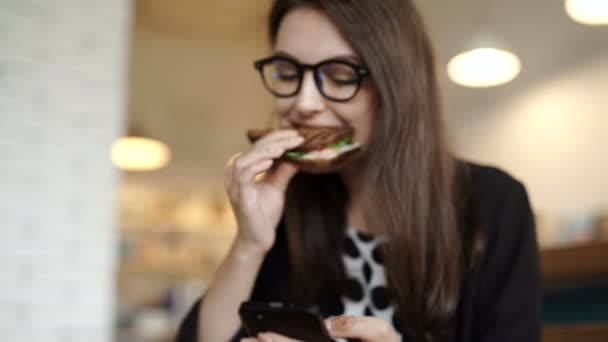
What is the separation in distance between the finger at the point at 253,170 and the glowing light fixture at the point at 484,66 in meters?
3.20

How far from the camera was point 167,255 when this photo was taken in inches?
257

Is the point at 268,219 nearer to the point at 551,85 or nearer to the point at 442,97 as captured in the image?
the point at 442,97

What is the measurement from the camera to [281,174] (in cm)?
129

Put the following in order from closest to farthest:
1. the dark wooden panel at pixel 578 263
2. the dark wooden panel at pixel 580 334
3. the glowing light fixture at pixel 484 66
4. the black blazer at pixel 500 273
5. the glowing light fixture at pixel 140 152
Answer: the black blazer at pixel 500 273, the dark wooden panel at pixel 580 334, the dark wooden panel at pixel 578 263, the glowing light fixture at pixel 484 66, the glowing light fixture at pixel 140 152

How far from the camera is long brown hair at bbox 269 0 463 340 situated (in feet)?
3.87

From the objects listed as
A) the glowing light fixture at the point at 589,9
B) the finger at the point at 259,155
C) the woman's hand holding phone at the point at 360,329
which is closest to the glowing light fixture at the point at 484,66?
the glowing light fixture at the point at 589,9

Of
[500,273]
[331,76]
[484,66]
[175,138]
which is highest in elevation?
[484,66]

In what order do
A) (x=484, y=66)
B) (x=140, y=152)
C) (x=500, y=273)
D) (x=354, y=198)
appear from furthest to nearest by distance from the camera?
(x=140, y=152) < (x=484, y=66) < (x=354, y=198) < (x=500, y=273)

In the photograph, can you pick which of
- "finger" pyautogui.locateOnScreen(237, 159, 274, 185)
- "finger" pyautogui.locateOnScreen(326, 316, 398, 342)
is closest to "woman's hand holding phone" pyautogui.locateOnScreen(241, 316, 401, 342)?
"finger" pyautogui.locateOnScreen(326, 316, 398, 342)

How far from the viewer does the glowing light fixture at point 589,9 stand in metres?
3.33

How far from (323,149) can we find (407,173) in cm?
16

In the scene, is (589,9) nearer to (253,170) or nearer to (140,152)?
(253,170)

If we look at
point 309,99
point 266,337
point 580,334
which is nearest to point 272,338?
point 266,337

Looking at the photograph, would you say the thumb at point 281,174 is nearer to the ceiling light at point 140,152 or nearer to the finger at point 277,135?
the finger at point 277,135
